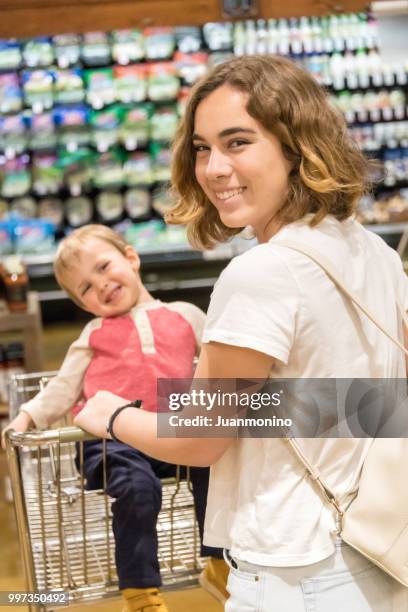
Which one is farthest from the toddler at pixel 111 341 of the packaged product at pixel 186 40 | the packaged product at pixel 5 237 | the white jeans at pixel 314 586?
the packaged product at pixel 186 40

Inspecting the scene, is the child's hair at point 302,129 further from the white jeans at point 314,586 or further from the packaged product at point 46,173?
the packaged product at point 46,173

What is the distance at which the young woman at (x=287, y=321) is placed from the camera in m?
1.33

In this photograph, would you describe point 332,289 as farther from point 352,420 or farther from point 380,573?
point 380,573

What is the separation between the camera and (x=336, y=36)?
6816mm

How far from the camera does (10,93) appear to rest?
258 inches

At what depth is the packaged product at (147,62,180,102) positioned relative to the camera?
6699 mm

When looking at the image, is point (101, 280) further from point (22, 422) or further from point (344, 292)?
point (344, 292)

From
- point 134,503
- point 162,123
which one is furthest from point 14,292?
point 162,123

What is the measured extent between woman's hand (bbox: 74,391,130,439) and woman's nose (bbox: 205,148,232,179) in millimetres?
425

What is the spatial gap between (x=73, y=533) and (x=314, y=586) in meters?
0.85

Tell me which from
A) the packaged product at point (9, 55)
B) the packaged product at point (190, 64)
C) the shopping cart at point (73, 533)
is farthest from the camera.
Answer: the packaged product at point (190, 64)

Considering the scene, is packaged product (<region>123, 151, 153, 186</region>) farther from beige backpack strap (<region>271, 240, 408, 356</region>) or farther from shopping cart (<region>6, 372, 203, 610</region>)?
beige backpack strap (<region>271, 240, 408, 356</region>)

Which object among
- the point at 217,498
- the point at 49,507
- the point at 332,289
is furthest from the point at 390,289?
the point at 49,507

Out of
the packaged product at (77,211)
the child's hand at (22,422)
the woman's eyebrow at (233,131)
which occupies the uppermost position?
the woman's eyebrow at (233,131)
